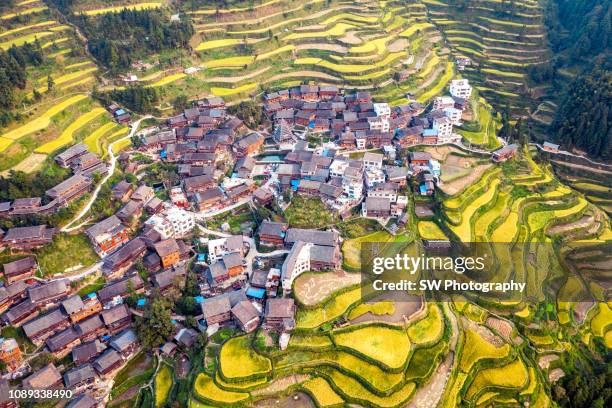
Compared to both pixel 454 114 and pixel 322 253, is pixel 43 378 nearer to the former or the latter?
pixel 322 253

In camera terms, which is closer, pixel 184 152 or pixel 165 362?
pixel 165 362

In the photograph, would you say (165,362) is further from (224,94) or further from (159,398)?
(224,94)

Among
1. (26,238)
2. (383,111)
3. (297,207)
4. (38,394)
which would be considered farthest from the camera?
(383,111)

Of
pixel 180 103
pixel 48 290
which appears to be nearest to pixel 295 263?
pixel 48 290

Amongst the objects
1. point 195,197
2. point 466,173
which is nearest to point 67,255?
point 195,197

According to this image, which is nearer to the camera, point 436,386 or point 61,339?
point 436,386

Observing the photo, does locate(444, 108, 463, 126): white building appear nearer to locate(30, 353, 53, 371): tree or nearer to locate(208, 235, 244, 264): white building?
locate(208, 235, 244, 264): white building

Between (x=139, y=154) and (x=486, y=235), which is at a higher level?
(x=139, y=154)
